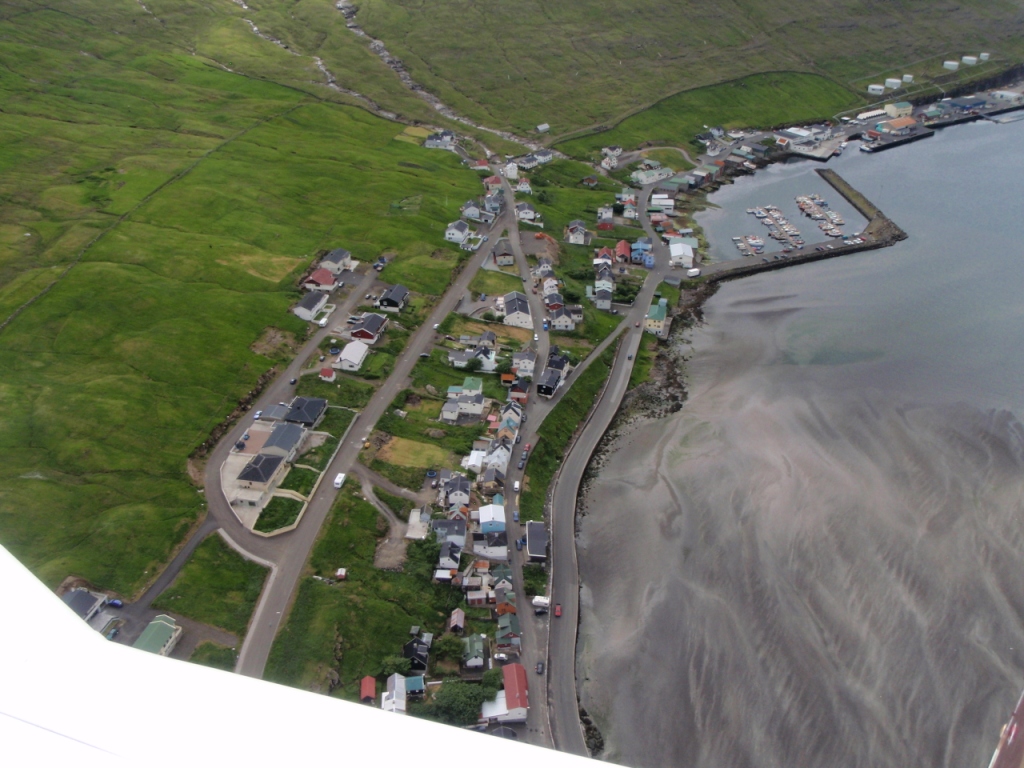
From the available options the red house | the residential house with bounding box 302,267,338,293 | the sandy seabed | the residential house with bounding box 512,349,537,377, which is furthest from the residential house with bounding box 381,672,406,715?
the residential house with bounding box 302,267,338,293

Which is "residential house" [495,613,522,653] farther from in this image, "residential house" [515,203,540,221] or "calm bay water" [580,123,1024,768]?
"residential house" [515,203,540,221]

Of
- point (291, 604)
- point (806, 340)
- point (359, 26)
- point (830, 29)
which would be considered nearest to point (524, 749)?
point (291, 604)

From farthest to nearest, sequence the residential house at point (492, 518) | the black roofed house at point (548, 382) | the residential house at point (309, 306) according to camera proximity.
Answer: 1. the residential house at point (309, 306)
2. the black roofed house at point (548, 382)
3. the residential house at point (492, 518)

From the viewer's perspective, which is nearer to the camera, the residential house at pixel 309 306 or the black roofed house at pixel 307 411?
the black roofed house at pixel 307 411

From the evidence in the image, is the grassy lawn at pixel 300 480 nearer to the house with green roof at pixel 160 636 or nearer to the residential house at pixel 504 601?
the house with green roof at pixel 160 636

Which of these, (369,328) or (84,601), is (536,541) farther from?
(369,328)

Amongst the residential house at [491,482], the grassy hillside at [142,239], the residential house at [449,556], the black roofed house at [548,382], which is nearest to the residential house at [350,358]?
the grassy hillside at [142,239]

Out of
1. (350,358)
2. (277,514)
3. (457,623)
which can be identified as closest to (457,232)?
(350,358)
